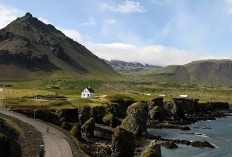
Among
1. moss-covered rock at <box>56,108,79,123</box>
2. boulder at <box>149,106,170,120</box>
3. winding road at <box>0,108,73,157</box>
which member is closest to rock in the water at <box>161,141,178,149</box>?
moss-covered rock at <box>56,108,79,123</box>

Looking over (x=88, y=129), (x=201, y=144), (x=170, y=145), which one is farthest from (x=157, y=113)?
(x=88, y=129)

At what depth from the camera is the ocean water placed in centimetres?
9639

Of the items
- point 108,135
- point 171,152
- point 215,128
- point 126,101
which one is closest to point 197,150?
point 171,152

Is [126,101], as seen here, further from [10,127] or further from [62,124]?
[10,127]

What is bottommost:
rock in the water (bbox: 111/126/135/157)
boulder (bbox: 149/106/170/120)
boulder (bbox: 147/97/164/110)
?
rock in the water (bbox: 111/126/135/157)

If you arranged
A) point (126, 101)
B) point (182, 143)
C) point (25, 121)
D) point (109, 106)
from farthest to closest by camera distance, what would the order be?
point (126, 101) → point (109, 106) → point (182, 143) → point (25, 121)

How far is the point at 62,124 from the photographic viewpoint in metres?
102

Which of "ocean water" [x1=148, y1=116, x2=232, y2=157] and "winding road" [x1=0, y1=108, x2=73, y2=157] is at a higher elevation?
"winding road" [x1=0, y1=108, x2=73, y2=157]

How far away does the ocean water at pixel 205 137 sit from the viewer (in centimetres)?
9639

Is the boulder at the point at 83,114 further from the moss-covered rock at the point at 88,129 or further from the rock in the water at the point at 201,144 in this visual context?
the rock in the water at the point at 201,144

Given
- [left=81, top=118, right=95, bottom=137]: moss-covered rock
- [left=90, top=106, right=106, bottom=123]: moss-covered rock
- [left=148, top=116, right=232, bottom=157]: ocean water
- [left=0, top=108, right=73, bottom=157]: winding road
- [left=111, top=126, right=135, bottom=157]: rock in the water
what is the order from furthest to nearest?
[left=90, top=106, right=106, bottom=123]: moss-covered rock
[left=81, top=118, right=95, bottom=137]: moss-covered rock
[left=148, top=116, right=232, bottom=157]: ocean water
[left=111, top=126, right=135, bottom=157]: rock in the water
[left=0, top=108, right=73, bottom=157]: winding road

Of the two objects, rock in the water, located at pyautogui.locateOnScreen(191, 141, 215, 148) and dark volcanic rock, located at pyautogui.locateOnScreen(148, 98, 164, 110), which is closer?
rock in the water, located at pyautogui.locateOnScreen(191, 141, 215, 148)

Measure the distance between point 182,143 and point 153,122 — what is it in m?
44.6

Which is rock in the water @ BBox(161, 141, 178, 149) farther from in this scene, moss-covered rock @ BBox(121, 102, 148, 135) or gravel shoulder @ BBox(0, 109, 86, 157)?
gravel shoulder @ BBox(0, 109, 86, 157)
